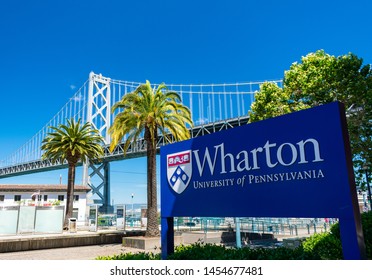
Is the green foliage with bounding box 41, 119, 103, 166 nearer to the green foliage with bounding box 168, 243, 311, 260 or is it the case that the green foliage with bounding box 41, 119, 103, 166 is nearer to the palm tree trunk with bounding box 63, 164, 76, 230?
the palm tree trunk with bounding box 63, 164, 76, 230

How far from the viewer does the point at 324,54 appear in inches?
777

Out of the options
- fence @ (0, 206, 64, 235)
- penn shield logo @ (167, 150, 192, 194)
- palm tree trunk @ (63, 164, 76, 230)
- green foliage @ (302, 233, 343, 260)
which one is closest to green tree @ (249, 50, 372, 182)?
green foliage @ (302, 233, 343, 260)

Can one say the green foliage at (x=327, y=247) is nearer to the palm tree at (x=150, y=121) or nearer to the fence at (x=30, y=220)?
the palm tree at (x=150, y=121)

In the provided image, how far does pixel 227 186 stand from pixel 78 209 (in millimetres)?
43702

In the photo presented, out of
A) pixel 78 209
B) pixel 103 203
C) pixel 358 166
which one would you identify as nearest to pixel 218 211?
pixel 358 166

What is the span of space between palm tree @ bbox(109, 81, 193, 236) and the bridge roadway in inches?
448

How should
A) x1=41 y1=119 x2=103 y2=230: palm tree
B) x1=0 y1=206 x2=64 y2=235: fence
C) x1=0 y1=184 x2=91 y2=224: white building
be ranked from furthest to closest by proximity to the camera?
x1=0 y1=184 x2=91 y2=224: white building → x1=41 y1=119 x2=103 y2=230: palm tree → x1=0 y1=206 x2=64 y2=235: fence

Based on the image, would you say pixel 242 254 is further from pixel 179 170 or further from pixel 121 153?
pixel 121 153

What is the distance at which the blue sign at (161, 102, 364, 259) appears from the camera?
5.54 meters

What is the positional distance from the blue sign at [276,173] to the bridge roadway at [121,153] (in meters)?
24.3

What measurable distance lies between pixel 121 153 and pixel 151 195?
41594mm

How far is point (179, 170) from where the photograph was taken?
8.84 m

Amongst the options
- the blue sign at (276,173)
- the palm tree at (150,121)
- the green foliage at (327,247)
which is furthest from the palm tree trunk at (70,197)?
the green foliage at (327,247)
